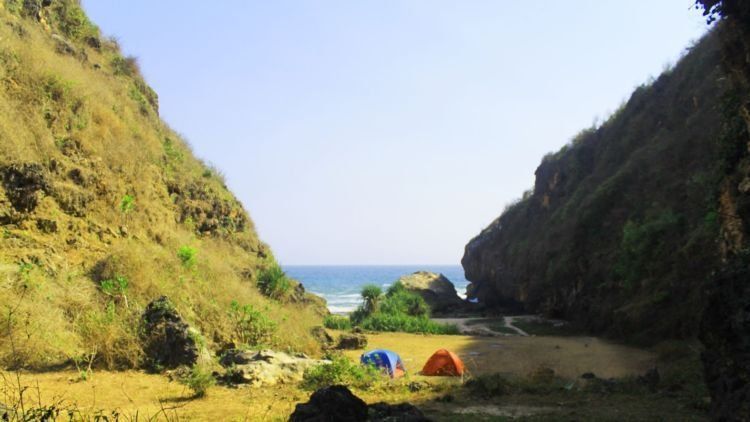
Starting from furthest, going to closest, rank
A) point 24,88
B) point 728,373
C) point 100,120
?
point 100,120 → point 24,88 → point 728,373

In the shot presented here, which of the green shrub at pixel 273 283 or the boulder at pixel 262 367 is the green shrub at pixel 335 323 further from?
the boulder at pixel 262 367

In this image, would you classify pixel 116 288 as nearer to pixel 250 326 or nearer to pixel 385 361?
pixel 250 326

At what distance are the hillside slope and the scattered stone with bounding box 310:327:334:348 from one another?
0.78 meters

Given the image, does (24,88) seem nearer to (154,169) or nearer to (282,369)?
(154,169)

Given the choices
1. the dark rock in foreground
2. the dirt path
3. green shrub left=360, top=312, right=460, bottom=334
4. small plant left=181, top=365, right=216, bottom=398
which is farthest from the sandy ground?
green shrub left=360, top=312, right=460, bottom=334

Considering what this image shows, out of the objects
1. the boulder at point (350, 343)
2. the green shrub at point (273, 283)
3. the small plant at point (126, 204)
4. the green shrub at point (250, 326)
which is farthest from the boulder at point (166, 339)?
the green shrub at point (273, 283)

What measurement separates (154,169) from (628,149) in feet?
93.0

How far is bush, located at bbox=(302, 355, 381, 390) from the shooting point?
10.9 m

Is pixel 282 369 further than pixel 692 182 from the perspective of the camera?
No

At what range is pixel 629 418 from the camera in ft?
26.4

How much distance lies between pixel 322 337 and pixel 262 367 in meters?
8.65

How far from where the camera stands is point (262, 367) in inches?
463

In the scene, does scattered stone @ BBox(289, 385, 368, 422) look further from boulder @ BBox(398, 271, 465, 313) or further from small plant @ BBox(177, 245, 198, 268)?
boulder @ BBox(398, 271, 465, 313)

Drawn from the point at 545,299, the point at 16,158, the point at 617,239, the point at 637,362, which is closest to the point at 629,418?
the point at 637,362
